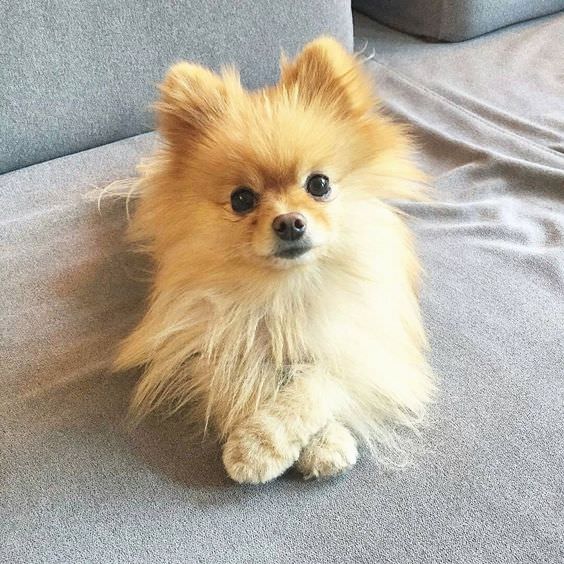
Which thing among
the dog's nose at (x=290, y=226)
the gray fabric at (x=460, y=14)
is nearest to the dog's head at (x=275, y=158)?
the dog's nose at (x=290, y=226)

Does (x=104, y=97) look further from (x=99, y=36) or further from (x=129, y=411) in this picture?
Result: (x=129, y=411)

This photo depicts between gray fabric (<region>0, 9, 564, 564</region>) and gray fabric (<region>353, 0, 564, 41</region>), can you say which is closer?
gray fabric (<region>0, 9, 564, 564</region>)

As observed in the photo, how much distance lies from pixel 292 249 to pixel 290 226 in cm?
4

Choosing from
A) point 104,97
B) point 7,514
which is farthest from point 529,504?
point 104,97

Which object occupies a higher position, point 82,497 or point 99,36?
point 99,36

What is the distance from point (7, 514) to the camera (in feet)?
3.11

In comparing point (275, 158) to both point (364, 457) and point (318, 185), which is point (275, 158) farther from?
point (364, 457)

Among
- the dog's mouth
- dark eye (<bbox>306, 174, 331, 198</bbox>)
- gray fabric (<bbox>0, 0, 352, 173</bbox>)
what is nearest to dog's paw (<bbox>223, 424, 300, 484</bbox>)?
the dog's mouth

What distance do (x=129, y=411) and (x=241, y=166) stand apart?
1.48ft

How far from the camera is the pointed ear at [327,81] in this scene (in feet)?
3.71

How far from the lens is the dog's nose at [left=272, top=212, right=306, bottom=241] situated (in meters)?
0.96

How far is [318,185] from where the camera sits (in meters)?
1.07

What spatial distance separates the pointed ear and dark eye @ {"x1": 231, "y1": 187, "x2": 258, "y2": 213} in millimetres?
201

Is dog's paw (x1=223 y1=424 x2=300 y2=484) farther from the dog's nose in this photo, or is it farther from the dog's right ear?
the dog's right ear
